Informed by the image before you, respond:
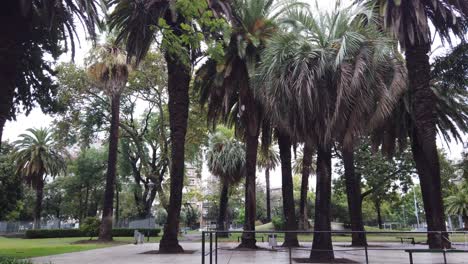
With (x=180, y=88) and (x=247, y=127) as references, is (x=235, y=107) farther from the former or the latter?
(x=180, y=88)

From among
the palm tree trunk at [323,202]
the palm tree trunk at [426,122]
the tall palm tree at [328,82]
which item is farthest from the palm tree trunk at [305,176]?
the tall palm tree at [328,82]

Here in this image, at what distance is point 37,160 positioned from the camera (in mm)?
42625

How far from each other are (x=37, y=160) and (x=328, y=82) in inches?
1501

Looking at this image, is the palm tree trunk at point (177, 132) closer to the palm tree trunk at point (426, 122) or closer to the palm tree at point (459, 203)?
the palm tree trunk at point (426, 122)

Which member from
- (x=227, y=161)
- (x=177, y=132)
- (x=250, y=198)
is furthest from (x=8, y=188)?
(x=250, y=198)

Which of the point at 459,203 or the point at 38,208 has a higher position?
the point at 459,203

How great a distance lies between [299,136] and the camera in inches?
537

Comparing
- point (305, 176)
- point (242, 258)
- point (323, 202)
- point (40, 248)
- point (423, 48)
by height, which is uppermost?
point (423, 48)

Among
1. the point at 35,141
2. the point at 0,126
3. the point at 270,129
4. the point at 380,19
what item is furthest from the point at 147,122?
the point at 0,126

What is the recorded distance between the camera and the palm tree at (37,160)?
138 ft

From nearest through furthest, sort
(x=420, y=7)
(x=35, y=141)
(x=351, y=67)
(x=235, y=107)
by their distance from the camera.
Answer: (x=351, y=67) → (x=420, y=7) → (x=235, y=107) → (x=35, y=141)

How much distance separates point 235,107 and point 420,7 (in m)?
10.4

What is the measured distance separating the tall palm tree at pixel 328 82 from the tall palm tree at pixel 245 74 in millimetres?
4489

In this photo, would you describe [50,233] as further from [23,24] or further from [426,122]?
[426,122]
